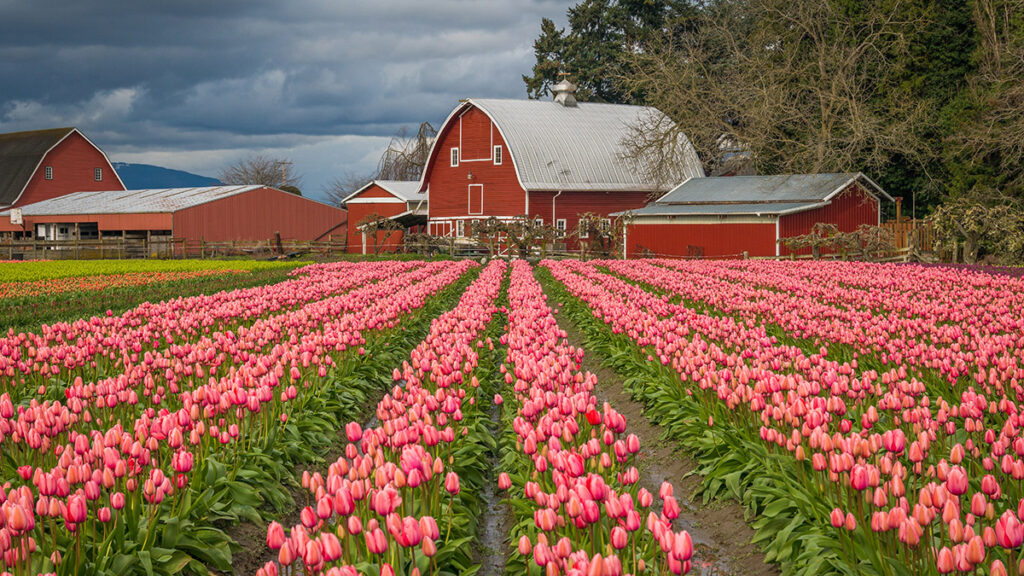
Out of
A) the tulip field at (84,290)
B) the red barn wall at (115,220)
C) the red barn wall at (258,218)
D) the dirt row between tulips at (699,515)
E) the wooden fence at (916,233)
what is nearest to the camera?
the dirt row between tulips at (699,515)

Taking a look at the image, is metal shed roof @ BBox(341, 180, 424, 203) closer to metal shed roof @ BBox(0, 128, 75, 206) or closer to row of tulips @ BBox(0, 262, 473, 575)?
metal shed roof @ BBox(0, 128, 75, 206)

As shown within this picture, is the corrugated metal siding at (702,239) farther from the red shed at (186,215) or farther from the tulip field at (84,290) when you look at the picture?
the red shed at (186,215)

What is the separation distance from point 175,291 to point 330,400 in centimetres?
1494

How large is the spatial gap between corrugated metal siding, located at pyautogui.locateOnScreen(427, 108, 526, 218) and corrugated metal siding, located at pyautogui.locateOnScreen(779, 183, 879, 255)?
17.3 m

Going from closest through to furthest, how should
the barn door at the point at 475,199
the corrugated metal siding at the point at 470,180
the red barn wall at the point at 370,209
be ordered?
the corrugated metal siding at the point at 470,180 → the barn door at the point at 475,199 → the red barn wall at the point at 370,209

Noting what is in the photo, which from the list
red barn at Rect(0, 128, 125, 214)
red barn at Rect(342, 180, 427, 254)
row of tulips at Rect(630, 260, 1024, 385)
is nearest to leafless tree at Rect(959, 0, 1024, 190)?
row of tulips at Rect(630, 260, 1024, 385)

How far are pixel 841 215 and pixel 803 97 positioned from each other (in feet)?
37.0

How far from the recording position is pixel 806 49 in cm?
5231

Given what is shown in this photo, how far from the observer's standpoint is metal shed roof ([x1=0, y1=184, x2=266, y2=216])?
5947cm

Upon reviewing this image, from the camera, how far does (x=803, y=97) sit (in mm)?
52250

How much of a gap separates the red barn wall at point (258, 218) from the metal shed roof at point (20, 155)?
80.1 ft

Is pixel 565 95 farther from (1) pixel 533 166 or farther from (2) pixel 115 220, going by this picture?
(2) pixel 115 220

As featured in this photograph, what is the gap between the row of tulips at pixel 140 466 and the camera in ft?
15.6

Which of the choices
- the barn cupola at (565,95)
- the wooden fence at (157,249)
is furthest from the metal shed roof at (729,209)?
the wooden fence at (157,249)
